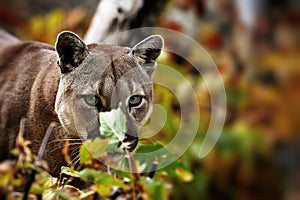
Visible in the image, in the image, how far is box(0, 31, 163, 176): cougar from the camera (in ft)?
5.67

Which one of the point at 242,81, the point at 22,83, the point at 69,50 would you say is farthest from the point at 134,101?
the point at 242,81

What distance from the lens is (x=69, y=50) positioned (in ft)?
5.68

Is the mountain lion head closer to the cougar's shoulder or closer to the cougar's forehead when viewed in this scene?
the cougar's forehead

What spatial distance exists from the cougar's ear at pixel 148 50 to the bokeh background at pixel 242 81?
2.04 m

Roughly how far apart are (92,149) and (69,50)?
0.27 metres

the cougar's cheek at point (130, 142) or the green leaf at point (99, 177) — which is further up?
the cougar's cheek at point (130, 142)

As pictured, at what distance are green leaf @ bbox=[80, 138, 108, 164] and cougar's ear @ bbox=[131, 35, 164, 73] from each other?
0.29m

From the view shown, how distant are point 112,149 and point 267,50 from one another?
4.78m

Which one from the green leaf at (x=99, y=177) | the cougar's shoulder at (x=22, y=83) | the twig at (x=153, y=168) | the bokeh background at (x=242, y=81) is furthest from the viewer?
the bokeh background at (x=242, y=81)

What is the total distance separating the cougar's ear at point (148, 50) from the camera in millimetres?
1771

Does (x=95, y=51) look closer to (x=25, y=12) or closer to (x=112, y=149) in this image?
(x=112, y=149)

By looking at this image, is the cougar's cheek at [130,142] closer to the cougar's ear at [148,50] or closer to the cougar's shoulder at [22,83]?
the cougar's ear at [148,50]

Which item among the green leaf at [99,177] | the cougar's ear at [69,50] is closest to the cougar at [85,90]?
the cougar's ear at [69,50]

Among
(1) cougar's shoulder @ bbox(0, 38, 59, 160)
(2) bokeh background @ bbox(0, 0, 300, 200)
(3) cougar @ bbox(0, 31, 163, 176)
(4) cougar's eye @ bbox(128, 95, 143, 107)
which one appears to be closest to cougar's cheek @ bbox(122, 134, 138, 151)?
(3) cougar @ bbox(0, 31, 163, 176)
